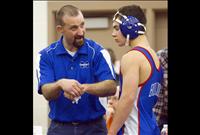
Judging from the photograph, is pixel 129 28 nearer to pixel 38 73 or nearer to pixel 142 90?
pixel 142 90

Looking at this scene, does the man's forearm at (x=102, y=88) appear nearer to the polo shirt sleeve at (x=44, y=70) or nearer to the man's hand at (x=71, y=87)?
the man's hand at (x=71, y=87)

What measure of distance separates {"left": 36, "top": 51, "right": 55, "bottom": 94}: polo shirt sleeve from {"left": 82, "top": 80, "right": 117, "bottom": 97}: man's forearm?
0.42 metres

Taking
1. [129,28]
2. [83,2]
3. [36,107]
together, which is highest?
[83,2]

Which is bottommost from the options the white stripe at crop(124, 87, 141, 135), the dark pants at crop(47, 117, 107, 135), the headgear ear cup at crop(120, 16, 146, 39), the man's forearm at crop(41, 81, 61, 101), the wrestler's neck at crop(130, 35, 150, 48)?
the dark pants at crop(47, 117, 107, 135)

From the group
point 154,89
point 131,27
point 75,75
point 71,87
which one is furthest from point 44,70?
point 154,89

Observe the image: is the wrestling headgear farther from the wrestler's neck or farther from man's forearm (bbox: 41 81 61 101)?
man's forearm (bbox: 41 81 61 101)

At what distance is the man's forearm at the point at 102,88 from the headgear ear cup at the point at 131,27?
42 cm

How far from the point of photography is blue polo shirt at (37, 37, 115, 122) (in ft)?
15.6

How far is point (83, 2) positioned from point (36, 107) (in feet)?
6.89

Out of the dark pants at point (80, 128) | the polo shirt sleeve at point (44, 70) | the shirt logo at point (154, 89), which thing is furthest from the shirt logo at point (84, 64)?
the shirt logo at point (154, 89)

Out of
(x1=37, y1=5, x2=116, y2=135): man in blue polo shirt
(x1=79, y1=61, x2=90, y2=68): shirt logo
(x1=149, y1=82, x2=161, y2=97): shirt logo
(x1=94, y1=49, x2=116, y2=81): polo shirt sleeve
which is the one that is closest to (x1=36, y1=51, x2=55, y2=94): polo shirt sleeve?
(x1=37, y1=5, x2=116, y2=135): man in blue polo shirt
